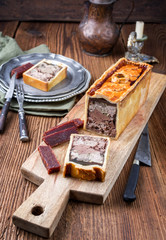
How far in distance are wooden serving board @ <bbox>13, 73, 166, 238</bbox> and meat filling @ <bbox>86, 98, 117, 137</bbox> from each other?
85mm

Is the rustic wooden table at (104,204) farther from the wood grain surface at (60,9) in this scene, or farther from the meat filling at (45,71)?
the wood grain surface at (60,9)

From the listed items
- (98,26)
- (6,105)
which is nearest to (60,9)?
(98,26)

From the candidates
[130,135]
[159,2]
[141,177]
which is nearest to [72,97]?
[130,135]

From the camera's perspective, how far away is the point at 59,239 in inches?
63.1

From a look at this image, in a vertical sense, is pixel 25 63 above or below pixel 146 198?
above

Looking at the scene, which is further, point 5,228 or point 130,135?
point 130,135

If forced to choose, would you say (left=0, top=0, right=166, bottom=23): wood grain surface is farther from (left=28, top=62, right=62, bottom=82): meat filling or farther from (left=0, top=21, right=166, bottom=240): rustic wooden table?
(left=0, top=21, right=166, bottom=240): rustic wooden table

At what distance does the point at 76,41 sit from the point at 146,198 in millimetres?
2233

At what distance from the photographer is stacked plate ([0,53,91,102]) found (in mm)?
2500

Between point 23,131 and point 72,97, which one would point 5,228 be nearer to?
point 23,131

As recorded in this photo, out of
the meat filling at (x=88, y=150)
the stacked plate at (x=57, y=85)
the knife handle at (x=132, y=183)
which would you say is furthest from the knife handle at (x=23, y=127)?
the knife handle at (x=132, y=183)

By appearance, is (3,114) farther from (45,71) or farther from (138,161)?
(138,161)

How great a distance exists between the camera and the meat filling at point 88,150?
1.82m

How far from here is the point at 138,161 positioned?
80.0 inches
